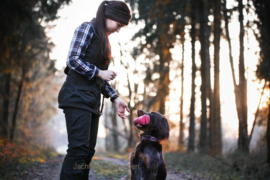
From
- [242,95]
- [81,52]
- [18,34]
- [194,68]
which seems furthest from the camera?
[194,68]

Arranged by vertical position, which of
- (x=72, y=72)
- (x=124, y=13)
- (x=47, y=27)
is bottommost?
(x=72, y=72)

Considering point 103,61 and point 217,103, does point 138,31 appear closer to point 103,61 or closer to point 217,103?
point 217,103

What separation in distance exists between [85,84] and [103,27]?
0.75 m

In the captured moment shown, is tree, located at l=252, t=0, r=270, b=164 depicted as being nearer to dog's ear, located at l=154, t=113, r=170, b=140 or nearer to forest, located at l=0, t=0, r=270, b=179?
forest, located at l=0, t=0, r=270, b=179

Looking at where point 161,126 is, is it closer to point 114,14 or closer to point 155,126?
point 155,126

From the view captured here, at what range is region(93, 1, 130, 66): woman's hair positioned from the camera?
3.37 metres

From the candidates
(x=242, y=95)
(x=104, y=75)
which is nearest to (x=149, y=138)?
(x=104, y=75)

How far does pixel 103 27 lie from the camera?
3.48 metres

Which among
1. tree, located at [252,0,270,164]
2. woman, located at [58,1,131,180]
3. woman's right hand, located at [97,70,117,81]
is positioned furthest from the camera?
tree, located at [252,0,270,164]

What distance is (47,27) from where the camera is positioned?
16953 mm

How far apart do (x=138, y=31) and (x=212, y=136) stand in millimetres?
8304

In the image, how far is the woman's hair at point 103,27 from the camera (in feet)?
11.1

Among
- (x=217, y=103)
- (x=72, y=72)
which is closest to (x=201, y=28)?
(x=217, y=103)

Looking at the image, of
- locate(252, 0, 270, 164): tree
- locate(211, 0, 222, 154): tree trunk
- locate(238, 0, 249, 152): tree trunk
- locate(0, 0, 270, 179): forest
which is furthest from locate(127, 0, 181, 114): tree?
locate(252, 0, 270, 164): tree
